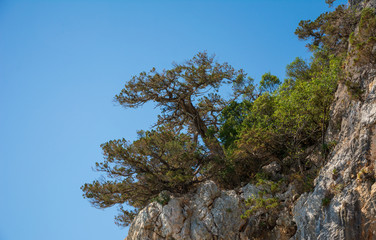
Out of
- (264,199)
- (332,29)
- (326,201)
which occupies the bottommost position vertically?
(326,201)

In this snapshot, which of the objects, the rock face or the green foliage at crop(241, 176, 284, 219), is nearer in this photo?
the green foliage at crop(241, 176, 284, 219)

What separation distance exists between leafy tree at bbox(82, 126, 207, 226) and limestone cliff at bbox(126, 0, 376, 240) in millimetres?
1324

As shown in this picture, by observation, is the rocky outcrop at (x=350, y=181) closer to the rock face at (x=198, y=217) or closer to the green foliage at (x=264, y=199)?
the green foliage at (x=264, y=199)

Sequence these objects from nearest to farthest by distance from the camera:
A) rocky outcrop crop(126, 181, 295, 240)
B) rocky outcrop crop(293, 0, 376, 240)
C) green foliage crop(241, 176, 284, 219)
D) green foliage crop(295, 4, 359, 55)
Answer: rocky outcrop crop(293, 0, 376, 240) → green foliage crop(241, 176, 284, 219) → rocky outcrop crop(126, 181, 295, 240) → green foliage crop(295, 4, 359, 55)

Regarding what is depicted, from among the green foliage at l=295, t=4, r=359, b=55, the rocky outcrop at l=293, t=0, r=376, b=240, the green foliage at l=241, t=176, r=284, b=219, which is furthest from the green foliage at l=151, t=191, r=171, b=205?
the green foliage at l=295, t=4, r=359, b=55

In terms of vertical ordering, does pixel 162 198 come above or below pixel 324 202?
above

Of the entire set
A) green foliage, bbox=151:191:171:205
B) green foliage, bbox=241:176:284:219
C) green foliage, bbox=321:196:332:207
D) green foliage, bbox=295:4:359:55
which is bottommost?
green foliage, bbox=321:196:332:207

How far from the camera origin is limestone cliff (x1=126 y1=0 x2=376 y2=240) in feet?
48.7

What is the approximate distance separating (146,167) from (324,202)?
10.3 m

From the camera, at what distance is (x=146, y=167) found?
21859mm

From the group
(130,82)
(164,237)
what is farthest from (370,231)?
(130,82)

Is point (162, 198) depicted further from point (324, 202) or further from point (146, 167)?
point (324, 202)

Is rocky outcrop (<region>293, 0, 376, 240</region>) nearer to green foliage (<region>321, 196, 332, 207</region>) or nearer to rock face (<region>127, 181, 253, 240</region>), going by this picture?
green foliage (<region>321, 196, 332, 207</region>)

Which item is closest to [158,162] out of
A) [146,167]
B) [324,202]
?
[146,167]
